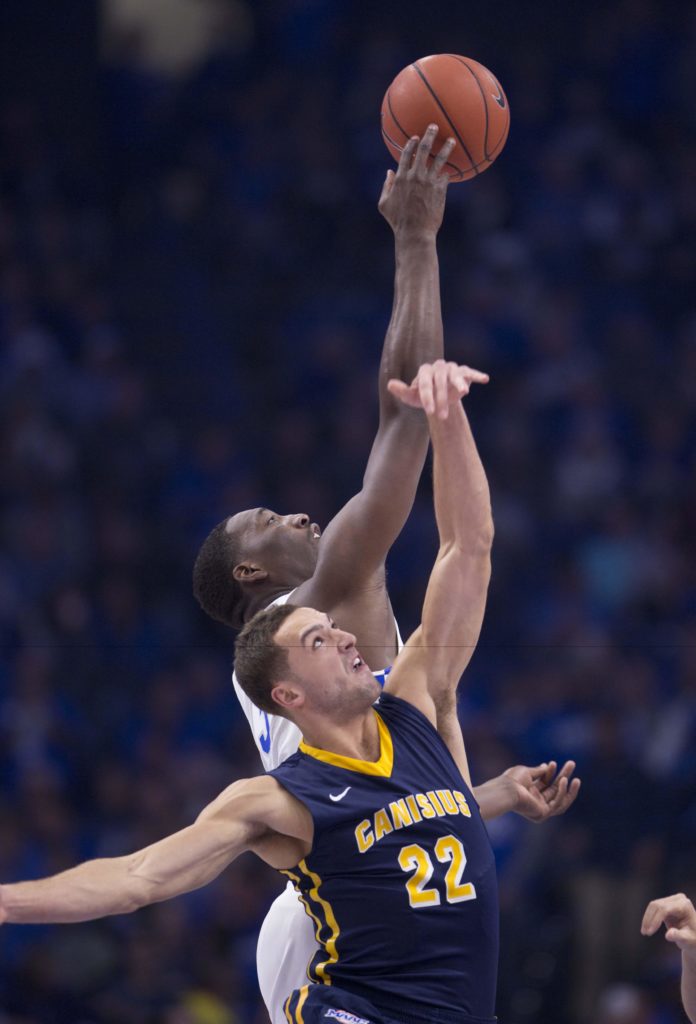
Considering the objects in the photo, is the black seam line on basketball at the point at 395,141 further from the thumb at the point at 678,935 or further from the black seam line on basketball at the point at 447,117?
the thumb at the point at 678,935

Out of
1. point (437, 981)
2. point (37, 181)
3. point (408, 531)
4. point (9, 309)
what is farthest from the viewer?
point (37, 181)

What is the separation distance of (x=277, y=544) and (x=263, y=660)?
2.50 ft

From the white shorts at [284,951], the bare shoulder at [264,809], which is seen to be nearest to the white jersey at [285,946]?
the white shorts at [284,951]

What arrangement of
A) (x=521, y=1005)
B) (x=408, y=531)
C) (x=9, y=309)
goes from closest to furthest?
1. (x=521, y=1005)
2. (x=408, y=531)
3. (x=9, y=309)

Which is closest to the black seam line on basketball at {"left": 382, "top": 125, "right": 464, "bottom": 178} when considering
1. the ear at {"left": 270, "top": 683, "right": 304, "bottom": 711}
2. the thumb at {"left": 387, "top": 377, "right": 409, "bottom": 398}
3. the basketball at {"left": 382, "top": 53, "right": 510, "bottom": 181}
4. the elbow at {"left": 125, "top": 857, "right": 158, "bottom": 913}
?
the basketball at {"left": 382, "top": 53, "right": 510, "bottom": 181}

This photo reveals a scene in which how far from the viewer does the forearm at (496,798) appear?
13.8 ft

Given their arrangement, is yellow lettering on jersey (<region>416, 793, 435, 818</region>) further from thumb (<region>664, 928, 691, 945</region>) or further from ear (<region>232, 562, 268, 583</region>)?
ear (<region>232, 562, 268, 583</region>)

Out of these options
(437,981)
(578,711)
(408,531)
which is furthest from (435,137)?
(408,531)

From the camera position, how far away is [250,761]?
20.8 ft

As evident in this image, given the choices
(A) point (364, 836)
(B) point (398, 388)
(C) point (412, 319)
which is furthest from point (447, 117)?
(A) point (364, 836)

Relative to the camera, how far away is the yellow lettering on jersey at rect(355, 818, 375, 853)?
3.43 m

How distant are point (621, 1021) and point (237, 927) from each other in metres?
1.64

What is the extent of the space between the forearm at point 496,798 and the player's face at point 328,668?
81cm

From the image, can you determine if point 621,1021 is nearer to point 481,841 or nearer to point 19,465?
point 481,841
